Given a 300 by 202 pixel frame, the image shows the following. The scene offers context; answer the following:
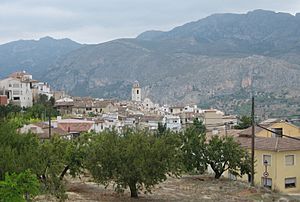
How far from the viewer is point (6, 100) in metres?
82.8

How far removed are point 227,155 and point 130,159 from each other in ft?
36.8

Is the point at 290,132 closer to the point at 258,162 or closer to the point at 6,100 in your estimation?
the point at 258,162

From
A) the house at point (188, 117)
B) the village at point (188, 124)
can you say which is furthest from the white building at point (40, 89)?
the house at point (188, 117)

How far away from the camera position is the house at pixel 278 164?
40000mm

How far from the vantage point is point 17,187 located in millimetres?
14922

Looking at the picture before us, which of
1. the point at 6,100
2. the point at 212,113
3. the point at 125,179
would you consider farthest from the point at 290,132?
the point at 212,113

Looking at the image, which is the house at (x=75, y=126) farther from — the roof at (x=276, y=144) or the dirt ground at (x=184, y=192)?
the dirt ground at (x=184, y=192)

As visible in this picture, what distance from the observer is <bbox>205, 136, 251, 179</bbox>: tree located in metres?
32.4

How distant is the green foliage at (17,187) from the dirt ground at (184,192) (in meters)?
7.55

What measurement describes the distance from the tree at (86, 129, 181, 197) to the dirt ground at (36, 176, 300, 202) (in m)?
1.34

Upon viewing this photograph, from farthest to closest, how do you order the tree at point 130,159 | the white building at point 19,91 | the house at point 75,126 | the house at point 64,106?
the house at point 64,106 < the white building at point 19,91 < the house at point 75,126 < the tree at point 130,159

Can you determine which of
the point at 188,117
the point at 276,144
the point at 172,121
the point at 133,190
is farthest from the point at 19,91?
the point at 133,190

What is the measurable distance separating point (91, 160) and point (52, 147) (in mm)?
1872

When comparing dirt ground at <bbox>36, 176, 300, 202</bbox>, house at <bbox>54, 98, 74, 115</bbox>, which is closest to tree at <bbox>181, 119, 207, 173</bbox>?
dirt ground at <bbox>36, 176, 300, 202</bbox>
